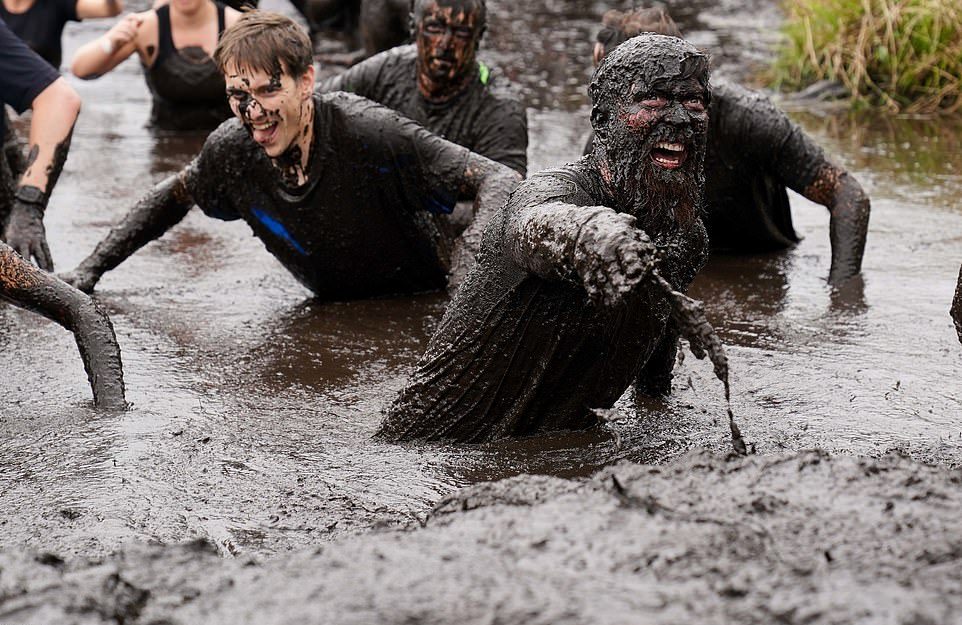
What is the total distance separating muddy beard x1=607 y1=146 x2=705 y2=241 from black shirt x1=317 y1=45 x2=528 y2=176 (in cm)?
258

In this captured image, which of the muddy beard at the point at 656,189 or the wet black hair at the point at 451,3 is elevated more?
the wet black hair at the point at 451,3

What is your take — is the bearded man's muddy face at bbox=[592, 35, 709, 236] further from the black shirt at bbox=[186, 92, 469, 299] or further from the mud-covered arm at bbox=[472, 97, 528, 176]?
the mud-covered arm at bbox=[472, 97, 528, 176]

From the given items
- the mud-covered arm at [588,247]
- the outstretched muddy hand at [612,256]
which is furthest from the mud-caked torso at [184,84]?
the outstretched muddy hand at [612,256]

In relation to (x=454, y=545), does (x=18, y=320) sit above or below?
below

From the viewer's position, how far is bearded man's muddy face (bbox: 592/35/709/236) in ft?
10.9

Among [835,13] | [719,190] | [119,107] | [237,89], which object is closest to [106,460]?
[237,89]

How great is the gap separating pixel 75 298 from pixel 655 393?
1.84m

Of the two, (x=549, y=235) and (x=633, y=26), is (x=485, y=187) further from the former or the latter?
(x=549, y=235)

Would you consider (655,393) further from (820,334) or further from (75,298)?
(75,298)

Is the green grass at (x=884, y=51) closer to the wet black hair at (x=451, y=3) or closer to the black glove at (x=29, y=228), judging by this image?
the wet black hair at (x=451, y=3)

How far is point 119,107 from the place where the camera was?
9.66 m

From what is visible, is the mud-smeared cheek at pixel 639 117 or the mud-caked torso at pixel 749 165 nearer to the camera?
the mud-smeared cheek at pixel 639 117

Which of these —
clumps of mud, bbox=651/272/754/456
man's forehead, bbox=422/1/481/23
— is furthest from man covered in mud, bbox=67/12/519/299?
clumps of mud, bbox=651/272/754/456

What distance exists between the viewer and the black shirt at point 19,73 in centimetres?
555
